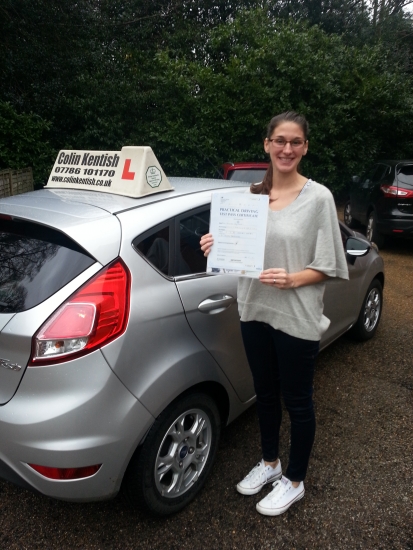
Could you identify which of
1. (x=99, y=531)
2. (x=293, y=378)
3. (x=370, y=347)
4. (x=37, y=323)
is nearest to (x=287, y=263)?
(x=293, y=378)

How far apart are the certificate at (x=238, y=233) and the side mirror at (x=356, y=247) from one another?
1700 mm

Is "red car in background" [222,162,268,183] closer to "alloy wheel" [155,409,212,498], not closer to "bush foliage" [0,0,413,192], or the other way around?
"bush foliage" [0,0,413,192]

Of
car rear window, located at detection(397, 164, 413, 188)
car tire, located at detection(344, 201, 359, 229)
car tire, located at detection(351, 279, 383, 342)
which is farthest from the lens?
car tire, located at detection(344, 201, 359, 229)

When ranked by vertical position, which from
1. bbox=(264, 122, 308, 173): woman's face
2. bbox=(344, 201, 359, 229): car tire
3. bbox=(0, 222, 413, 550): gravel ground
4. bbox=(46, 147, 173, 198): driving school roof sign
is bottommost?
bbox=(344, 201, 359, 229): car tire

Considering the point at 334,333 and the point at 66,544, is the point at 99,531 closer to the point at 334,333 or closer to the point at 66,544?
the point at 66,544

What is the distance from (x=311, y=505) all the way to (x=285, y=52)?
35.5 ft

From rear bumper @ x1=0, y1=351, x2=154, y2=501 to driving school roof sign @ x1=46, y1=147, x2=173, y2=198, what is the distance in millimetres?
987

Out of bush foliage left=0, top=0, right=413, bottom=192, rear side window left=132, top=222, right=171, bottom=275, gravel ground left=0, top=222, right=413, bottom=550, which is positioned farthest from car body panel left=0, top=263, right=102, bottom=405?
bush foliage left=0, top=0, right=413, bottom=192

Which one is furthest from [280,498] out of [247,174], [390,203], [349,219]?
[349,219]

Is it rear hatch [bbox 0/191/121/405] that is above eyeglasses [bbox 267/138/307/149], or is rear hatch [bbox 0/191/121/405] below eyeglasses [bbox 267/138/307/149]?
below

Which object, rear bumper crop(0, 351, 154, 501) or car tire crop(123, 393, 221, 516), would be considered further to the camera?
car tire crop(123, 393, 221, 516)

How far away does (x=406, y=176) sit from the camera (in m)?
8.03

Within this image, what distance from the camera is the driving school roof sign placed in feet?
8.09

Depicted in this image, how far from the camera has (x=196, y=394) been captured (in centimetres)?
229
